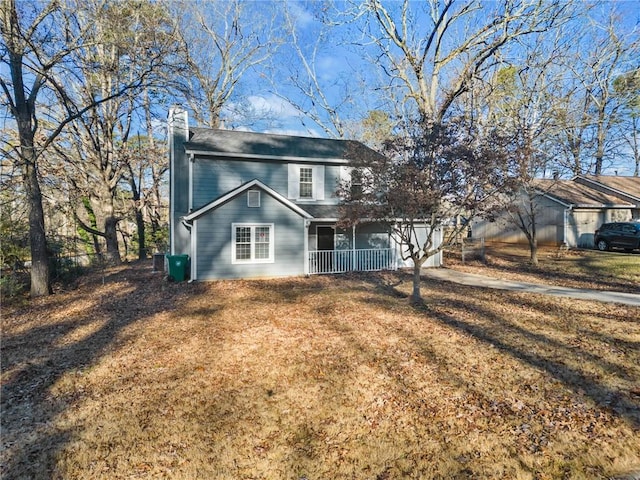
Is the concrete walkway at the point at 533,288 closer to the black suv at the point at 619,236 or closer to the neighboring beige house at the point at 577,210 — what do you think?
the neighboring beige house at the point at 577,210

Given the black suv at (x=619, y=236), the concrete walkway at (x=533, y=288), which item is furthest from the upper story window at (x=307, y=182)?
the black suv at (x=619, y=236)

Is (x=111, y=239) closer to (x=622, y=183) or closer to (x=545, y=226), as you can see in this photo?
(x=545, y=226)

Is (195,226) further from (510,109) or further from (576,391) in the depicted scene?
(510,109)

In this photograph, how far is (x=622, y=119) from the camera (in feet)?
84.2

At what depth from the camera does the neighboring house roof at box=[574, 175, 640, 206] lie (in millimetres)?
24303

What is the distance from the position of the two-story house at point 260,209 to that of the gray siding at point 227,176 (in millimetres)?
40

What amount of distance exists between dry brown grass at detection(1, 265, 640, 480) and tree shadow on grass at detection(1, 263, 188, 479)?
0.03 meters

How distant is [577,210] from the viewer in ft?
73.8

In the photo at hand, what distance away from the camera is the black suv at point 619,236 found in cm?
1867

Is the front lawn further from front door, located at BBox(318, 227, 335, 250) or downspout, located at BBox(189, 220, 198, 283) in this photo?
downspout, located at BBox(189, 220, 198, 283)

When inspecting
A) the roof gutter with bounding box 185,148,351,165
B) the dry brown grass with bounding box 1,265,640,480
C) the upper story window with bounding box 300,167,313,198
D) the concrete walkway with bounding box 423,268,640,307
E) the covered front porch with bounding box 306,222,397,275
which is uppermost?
the roof gutter with bounding box 185,148,351,165

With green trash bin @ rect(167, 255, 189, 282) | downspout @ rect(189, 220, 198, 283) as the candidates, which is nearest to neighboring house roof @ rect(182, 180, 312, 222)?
downspout @ rect(189, 220, 198, 283)

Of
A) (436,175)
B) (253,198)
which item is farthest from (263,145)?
(436,175)

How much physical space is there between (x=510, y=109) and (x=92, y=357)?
2197 cm
